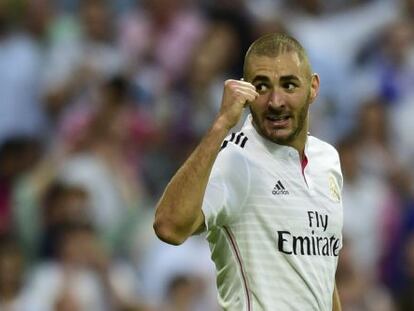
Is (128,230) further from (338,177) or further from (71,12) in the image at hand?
(338,177)

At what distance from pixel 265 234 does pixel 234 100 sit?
1.78 ft

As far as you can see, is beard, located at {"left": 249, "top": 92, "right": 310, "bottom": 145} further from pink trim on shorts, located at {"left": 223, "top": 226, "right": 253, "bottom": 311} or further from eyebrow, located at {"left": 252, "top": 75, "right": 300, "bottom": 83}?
pink trim on shorts, located at {"left": 223, "top": 226, "right": 253, "bottom": 311}

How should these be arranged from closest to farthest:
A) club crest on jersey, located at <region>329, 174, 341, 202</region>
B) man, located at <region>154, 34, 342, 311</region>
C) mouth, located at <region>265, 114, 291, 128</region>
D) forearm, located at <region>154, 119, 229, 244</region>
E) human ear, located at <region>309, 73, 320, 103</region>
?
1. forearm, located at <region>154, 119, 229, 244</region>
2. man, located at <region>154, 34, 342, 311</region>
3. mouth, located at <region>265, 114, 291, 128</region>
4. human ear, located at <region>309, 73, 320, 103</region>
5. club crest on jersey, located at <region>329, 174, 341, 202</region>

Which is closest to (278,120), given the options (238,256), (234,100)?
(234,100)

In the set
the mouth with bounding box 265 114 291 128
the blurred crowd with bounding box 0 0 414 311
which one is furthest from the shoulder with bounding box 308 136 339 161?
the blurred crowd with bounding box 0 0 414 311

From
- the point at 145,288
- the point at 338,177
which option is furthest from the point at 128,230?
the point at 338,177

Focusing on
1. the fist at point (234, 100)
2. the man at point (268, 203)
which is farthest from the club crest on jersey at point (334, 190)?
the fist at point (234, 100)

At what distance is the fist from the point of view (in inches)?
199

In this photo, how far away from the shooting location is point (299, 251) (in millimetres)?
5277

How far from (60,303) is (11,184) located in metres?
1.38

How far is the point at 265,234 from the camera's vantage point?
207 inches

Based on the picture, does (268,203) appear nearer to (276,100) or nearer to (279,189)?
(279,189)

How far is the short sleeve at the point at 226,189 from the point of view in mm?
5086

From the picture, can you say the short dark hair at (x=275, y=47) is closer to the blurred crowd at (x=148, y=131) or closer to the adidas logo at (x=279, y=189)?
the adidas logo at (x=279, y=189)
